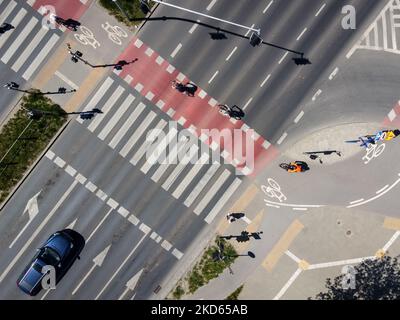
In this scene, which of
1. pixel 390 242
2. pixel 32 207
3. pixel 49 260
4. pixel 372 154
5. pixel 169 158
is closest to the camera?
pixel 49 260

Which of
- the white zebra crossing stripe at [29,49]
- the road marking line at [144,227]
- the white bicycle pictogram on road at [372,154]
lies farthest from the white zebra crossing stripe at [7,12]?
the white bicycle pictogram on road at [372,154]

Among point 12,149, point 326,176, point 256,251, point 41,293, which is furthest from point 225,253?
point 12,149

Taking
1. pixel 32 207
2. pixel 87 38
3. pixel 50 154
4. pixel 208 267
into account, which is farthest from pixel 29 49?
pixel 208 267

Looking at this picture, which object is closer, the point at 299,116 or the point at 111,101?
the point at 111,101

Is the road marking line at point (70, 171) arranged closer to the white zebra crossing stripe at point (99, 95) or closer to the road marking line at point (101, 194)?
the road marking line at point (101, 194)

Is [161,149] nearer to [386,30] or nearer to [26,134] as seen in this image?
[26,134]

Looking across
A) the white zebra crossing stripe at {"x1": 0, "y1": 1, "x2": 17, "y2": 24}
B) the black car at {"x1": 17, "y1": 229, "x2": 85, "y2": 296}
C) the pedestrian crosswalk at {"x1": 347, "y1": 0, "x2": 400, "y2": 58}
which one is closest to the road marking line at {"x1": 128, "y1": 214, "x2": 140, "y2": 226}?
the black car at {"x1": 17, "y1": 229, "x2": 85, "y2": 296}
